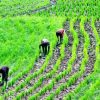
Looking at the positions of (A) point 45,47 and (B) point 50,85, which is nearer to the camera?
(B) point 50,85

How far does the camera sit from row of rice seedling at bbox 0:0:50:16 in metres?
35.4

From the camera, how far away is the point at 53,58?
19703 mm

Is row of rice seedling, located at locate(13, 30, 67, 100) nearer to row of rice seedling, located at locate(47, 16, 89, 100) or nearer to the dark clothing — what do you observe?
the dark clothing

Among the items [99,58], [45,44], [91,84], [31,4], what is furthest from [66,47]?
[31,4]

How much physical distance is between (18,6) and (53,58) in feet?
65.9

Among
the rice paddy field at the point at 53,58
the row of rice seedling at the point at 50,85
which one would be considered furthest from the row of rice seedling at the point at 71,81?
the row of rice seedling at the point at 50,85

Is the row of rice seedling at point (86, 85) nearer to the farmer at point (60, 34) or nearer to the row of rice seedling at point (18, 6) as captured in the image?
the farmer at point (60, 34)

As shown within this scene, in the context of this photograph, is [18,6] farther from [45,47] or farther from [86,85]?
[86,85]

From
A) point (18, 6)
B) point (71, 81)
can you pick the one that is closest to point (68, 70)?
point (71, 81)

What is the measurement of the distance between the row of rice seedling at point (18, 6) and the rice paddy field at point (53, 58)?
2876mm

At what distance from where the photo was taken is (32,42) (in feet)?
74.0

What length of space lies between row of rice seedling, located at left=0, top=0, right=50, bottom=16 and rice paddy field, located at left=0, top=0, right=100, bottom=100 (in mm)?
2876

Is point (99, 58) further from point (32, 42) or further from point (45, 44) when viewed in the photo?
point (32, 42)

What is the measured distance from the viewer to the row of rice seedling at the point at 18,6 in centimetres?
3538
